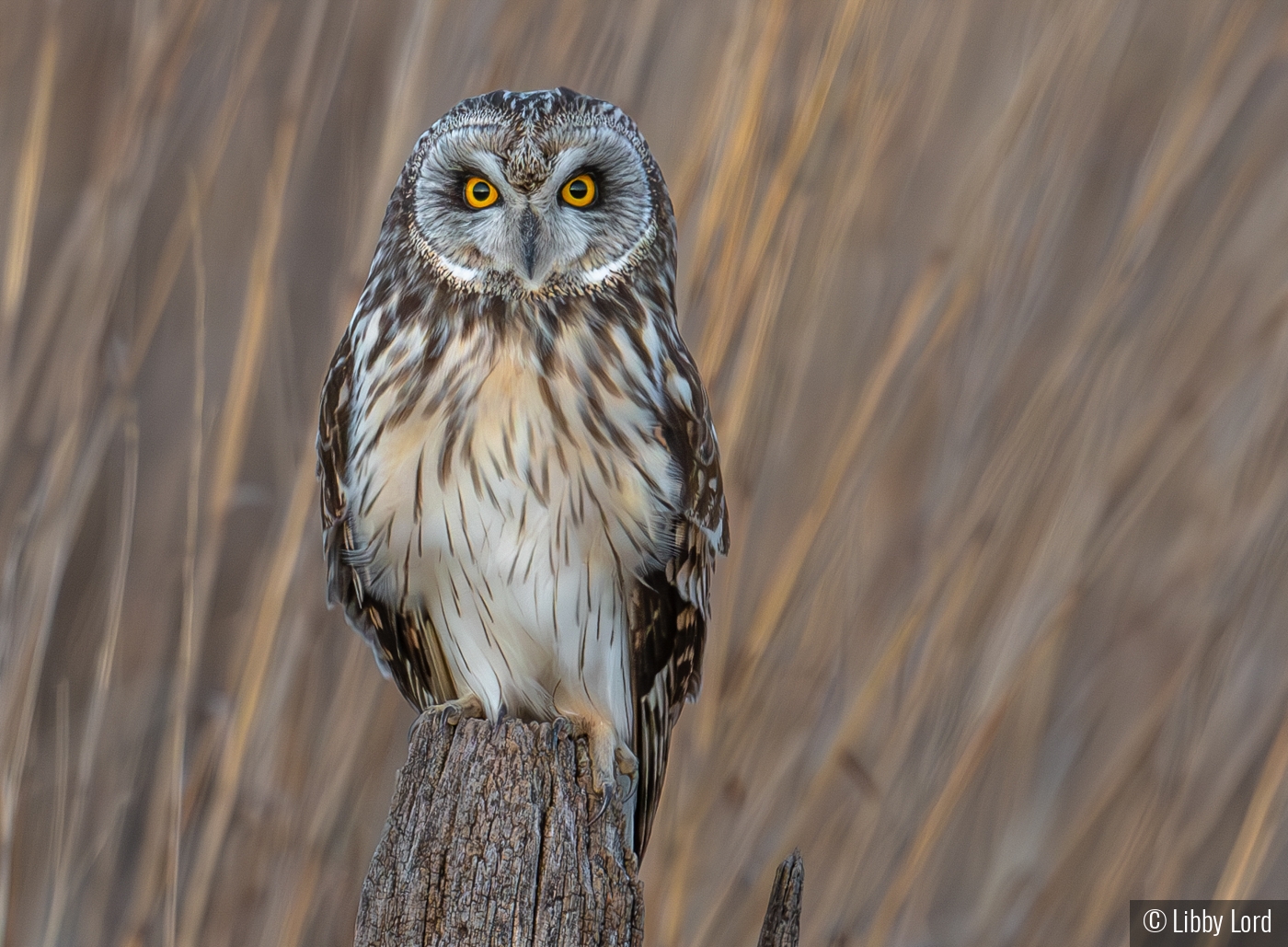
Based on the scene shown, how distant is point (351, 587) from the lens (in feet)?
4.69

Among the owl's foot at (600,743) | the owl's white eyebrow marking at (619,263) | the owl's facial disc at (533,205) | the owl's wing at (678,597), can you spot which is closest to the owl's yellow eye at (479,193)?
the owl's facial disc at (533,205)

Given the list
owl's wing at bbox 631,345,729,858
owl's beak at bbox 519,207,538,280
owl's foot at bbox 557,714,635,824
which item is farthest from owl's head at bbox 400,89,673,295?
owl's foot at bbox 557,714,635,824

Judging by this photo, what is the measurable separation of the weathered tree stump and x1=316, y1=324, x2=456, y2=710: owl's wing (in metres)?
0.48

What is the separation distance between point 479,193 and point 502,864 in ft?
2.22

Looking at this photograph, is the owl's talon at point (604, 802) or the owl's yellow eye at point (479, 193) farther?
the owl's yellow eye at point (479, 193)

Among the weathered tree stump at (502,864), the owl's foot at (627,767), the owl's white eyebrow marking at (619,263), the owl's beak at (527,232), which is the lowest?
the weathered tree stump at (502,864)

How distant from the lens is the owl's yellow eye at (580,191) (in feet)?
4.27

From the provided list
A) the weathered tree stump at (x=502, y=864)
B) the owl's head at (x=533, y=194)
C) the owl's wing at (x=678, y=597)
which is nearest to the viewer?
the weathered tree stump at (x=502, y=864)

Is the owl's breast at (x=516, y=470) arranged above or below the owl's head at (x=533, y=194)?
below

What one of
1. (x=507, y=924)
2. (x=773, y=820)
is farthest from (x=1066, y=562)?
(x=507, y=924)

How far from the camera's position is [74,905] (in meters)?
1.41

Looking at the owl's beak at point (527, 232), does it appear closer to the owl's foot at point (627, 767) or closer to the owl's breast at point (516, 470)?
the owl's breast at point (516, 470)

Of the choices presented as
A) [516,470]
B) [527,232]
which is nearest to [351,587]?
[516,470]

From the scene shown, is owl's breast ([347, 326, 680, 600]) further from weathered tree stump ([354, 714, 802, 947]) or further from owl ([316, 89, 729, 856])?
weathered tree stump ([354, 714, 802, 947])
